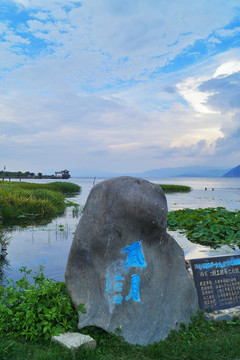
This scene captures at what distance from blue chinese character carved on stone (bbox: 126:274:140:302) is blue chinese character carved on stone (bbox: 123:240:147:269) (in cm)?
14

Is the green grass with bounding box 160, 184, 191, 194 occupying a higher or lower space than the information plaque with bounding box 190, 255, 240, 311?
higher

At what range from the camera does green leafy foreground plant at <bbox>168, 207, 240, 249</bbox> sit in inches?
378

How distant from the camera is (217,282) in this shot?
4297 mm

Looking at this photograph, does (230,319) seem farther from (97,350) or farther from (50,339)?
(50,339)

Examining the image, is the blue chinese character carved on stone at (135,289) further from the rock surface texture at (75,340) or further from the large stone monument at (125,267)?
the rock surface texture at (75,340)

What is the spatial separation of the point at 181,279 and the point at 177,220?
8614 millimetres

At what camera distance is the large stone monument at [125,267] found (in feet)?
11.8

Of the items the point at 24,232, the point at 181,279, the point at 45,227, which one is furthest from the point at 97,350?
the point at 45,227

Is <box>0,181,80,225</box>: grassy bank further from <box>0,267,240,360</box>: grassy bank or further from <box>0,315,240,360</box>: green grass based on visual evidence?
<box>0,315,240,360</box>: green grass

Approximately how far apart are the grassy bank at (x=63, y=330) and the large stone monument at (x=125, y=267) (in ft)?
0.47

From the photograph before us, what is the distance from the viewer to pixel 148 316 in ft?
12.1

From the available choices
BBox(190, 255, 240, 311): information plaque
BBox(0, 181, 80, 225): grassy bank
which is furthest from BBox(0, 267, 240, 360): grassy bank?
BBox(0, 181, 80, 225): grassy bank

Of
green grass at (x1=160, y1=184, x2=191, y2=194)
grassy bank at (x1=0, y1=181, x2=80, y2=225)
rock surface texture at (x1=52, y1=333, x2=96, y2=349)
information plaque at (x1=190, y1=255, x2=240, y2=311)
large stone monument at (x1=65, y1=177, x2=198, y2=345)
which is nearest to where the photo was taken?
rock surface texture at (x1=52, y1=333, x2=96, y2=349)

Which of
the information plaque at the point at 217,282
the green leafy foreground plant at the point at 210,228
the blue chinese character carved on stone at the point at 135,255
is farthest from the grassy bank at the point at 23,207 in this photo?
the information plaque at the point at 217,282
